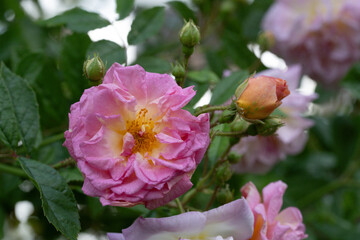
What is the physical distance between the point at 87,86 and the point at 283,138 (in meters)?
0.40

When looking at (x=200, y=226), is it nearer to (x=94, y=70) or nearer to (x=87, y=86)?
(x=94, y=70)

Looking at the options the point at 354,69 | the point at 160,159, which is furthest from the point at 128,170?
the point at 354,69

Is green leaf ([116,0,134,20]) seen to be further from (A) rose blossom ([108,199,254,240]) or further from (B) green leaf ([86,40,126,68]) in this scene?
(A) rose blossom ([108,199,254,240])

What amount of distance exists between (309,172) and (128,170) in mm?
904

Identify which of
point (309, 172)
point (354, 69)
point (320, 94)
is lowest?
point (309, 172)

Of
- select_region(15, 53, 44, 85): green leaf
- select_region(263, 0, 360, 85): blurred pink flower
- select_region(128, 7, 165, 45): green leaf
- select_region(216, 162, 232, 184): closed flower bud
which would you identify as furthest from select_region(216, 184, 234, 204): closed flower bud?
select_region(263, 0, 360, 85): blurred pink flower

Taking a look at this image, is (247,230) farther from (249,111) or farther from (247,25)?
(247,25)

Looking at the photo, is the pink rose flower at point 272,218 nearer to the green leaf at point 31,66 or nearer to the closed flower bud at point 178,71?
the closed flower bud at point 178,71

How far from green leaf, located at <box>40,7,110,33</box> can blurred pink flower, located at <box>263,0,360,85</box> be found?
57 centimetres

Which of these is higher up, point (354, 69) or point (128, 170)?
point (128, 170)

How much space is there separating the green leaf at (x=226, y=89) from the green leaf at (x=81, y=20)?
0.18 m

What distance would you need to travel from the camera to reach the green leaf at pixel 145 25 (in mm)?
659

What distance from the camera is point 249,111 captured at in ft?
1.61

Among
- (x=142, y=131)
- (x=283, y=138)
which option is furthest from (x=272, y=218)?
(x=283, y=138)
